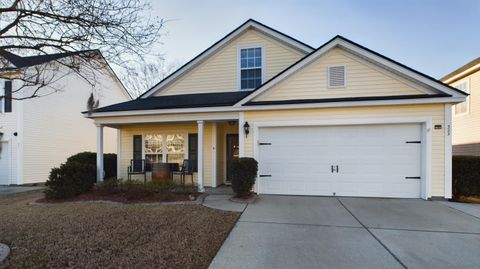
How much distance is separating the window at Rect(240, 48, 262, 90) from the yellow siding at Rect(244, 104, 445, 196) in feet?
10.0

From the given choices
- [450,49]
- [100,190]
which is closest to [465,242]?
[100,190]

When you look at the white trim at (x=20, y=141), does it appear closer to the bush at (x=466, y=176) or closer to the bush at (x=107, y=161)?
the bush at (x=107, y=161)

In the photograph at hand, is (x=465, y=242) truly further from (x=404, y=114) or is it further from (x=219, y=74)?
(x=219, y=74)

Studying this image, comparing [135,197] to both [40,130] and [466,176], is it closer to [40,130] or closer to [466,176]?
[40,130]

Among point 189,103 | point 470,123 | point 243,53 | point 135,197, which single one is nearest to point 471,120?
point 470,123

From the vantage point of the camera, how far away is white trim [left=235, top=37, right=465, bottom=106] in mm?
7100

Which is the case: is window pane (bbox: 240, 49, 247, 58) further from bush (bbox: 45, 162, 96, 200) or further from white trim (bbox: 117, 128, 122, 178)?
bush (bbox: 45, 162, 96, 200)

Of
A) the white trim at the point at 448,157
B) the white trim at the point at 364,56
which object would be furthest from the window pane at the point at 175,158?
the white trim at the point at 448,157

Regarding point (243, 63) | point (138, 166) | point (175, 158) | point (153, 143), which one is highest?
point (243, 63)

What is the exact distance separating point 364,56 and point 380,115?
6.28ft

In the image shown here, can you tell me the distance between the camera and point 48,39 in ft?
14.6

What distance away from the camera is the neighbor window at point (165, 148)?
34.1 ft

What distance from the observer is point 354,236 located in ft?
14.7

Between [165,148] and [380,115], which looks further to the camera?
[165,148]
